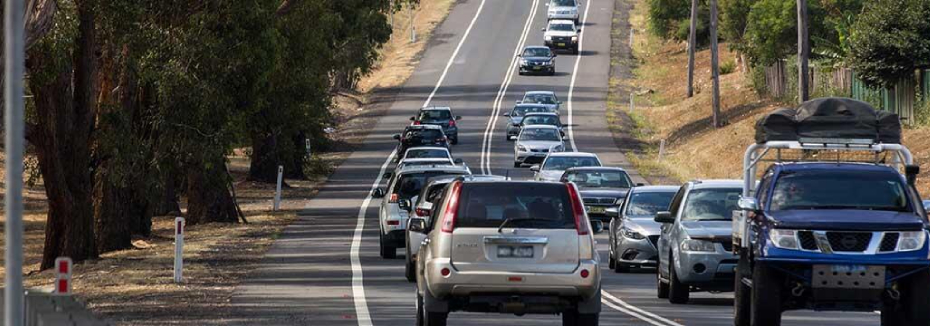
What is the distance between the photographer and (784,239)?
17516 millimetres

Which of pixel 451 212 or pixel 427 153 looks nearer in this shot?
pixel 451 212

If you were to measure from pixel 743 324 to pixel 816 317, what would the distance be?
107 inches

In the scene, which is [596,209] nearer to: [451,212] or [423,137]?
[451,212]

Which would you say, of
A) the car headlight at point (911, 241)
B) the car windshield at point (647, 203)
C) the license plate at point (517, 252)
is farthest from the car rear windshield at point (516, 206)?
the car windshield at point (647, 203)

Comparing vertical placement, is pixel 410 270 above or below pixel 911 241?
below

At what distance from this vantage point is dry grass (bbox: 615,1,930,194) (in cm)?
5272

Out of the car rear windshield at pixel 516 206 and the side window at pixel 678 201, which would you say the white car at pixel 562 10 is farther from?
the car rear windshield at pixel 516 206

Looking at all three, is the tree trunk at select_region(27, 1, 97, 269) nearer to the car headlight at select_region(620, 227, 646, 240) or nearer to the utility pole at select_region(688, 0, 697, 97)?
the car headlight at select_region(620, 227, 646, 240)

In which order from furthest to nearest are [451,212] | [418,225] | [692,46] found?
[692,46], [418,225], [451,212]

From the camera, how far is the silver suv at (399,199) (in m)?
28.7

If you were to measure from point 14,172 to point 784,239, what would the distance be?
8.89 metres

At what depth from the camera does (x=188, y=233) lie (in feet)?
128

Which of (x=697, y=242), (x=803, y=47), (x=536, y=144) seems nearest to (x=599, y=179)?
(x=803, y=47)

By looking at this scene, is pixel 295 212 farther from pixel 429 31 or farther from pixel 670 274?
pixel 429 31
